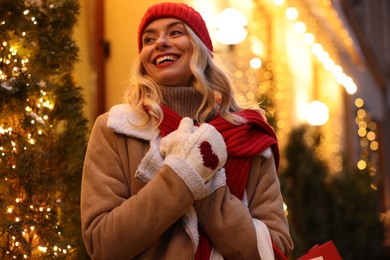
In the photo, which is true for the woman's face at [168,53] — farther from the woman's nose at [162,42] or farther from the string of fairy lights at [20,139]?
the string of fairy lights at [20,139]

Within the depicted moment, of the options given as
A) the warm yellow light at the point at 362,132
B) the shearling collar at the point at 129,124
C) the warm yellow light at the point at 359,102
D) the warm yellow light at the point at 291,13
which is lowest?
the warm yellow light at the point at 362,132

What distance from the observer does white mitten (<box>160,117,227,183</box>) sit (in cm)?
327

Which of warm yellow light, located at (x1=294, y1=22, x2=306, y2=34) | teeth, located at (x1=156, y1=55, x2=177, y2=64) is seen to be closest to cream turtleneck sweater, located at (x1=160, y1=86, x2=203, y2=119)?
teeth, located at (x1=156, y1=55, x2=177, y2=64)

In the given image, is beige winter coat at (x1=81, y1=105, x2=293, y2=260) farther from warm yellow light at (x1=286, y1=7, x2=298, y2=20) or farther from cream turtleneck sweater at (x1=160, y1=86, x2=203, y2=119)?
warm yellow light at (x1=286, y1=7, x2=298, y2=20)

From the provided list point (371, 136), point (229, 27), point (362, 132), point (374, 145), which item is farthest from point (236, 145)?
point (374, 145)

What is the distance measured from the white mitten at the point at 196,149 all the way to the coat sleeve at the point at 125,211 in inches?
2.4

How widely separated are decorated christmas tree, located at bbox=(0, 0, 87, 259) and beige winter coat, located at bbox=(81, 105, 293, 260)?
2.40 feet

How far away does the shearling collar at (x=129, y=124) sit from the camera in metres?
3.45

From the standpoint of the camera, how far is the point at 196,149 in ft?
10.8

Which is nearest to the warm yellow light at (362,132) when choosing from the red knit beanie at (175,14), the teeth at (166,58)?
the red knit beanie at (175,14)

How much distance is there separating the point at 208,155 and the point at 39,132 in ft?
4.21

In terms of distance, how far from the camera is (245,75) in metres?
10.2

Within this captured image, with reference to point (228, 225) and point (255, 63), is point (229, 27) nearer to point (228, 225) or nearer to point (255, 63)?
point (255, 63)

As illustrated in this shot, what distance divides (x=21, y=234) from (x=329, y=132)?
44.8 feet
